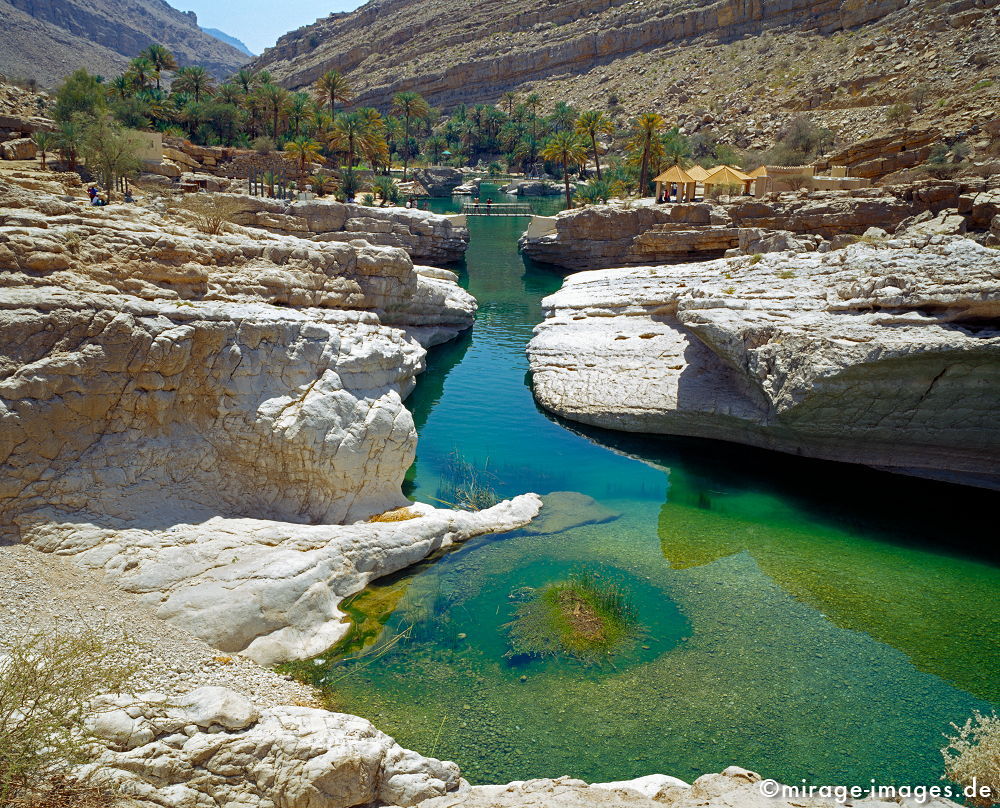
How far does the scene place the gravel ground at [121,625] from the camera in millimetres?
8078

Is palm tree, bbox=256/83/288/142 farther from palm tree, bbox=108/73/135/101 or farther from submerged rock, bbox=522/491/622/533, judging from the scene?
submerged rock, bbox=522/491/622/533

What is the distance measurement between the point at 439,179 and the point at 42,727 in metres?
75.8

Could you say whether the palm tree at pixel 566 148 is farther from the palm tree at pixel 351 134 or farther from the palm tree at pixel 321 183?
the palm tree at pixel 321 183

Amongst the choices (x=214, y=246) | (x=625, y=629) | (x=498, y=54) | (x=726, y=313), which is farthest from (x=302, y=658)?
(x=498, y=54)

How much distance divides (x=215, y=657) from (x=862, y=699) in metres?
8.41

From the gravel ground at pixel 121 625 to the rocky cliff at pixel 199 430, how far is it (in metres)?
0.25

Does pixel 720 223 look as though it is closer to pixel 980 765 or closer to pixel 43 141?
pixel 980 765

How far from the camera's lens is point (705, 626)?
34.5ft

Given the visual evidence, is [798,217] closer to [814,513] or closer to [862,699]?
[814,513]

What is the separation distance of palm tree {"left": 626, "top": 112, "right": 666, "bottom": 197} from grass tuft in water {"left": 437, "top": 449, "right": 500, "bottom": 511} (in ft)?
115

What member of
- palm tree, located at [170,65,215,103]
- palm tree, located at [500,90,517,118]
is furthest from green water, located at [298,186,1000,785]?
palm tree, located at [500,90,517,118]

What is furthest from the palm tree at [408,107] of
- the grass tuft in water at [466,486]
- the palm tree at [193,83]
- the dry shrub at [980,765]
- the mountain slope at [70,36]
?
the dry shrub at [980,765]

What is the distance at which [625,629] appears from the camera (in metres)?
10.3

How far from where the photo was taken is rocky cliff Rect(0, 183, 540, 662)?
31.2ft
